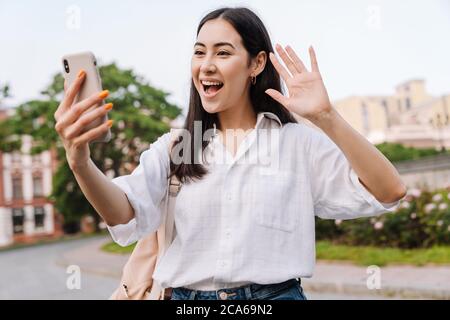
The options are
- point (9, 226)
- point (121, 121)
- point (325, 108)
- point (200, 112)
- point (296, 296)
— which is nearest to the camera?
point (325, 108)

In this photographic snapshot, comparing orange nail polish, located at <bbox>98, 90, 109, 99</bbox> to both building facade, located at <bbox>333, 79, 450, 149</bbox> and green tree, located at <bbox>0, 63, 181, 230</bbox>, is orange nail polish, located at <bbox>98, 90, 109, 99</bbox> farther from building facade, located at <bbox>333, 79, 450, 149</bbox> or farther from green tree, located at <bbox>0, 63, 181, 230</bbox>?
building facade, located at <bbox>333, 79, 450, 149</bbox>

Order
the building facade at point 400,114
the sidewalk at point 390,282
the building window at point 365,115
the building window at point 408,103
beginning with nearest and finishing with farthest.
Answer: the sidewalk at point 390,282, the building facade at point 400,114, the building window at point 365,115, the building window at point 408,103

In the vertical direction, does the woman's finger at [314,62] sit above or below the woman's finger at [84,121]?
above

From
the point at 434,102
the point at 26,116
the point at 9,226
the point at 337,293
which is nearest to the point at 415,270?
the point at 337,293

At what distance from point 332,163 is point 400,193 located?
0.21 metres

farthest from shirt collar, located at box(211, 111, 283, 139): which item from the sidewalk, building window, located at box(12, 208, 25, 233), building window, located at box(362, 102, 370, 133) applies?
building window, located at box(362, 102, 370, 133)

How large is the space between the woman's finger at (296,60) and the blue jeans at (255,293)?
572 mm

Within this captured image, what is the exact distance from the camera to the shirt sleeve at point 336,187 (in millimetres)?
1660

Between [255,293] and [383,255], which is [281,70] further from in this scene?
[383,255]

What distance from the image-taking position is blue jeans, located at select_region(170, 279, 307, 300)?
1.61 meters

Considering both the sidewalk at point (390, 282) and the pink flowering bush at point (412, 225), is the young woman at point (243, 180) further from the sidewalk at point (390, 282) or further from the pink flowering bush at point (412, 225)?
the pink flowering bush at point (412, 225)

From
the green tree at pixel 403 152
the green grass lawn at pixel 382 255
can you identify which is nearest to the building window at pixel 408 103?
the green tree at pixel 403 152
